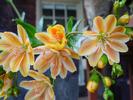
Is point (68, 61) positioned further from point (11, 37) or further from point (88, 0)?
point (88, 0)

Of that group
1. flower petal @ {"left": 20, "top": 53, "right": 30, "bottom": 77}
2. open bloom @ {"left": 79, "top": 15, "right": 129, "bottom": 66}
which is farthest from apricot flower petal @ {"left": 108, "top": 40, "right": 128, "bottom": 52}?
flower petal @ {"left": 20, "top": 53, "right": 30, "bottom": 77}

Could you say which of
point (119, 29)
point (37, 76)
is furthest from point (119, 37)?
point (37, 76)

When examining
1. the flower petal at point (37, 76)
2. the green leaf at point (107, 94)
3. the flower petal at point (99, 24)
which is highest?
the flower petal at point (99, 24)

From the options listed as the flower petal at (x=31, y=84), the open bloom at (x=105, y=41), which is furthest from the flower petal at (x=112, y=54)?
the flower petal at (x=31, y=84)

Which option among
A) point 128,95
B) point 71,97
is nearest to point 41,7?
point 128,95

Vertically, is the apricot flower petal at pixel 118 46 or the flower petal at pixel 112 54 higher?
the apricot flower petal at pixel 118 46

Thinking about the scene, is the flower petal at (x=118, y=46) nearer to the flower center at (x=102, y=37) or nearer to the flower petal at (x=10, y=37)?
the flower center at (x=102, y=37)
